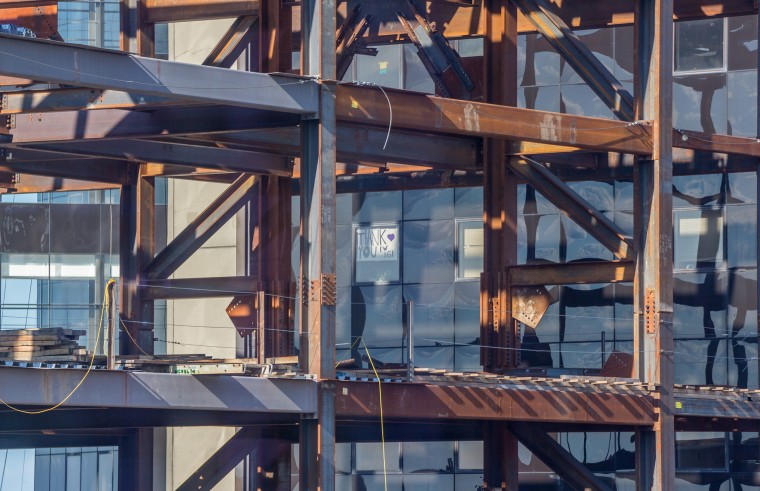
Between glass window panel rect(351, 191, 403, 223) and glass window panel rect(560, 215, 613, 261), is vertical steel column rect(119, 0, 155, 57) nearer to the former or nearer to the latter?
glass window panel rect(351, 191, 403, 223)

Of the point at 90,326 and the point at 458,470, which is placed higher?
the point at 90,326

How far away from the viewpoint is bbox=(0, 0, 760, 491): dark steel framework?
20969 mm

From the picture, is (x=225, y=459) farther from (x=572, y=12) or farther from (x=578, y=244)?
(x=578, y=244)

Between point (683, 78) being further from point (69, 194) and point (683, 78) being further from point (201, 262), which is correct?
point (69, 194)

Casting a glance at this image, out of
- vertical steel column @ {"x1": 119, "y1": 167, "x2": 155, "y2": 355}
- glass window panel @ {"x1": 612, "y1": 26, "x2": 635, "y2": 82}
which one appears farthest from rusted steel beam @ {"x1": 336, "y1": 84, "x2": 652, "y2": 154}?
glass window panel @ {"x1": 612, "y1": 26, "x2": 635, "y2": 82}

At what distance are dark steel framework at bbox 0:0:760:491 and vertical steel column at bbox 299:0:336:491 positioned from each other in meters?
0.04

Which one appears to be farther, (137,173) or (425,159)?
(137,173)

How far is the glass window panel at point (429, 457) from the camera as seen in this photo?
36.2 meters

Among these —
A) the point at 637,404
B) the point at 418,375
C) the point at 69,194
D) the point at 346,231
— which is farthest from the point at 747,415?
the point at 69,194

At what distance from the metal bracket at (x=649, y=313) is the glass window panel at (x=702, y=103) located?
37.7 feet

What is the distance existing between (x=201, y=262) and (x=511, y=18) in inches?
630

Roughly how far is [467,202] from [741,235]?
7.51 m

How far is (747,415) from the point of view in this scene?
25469 millimetres

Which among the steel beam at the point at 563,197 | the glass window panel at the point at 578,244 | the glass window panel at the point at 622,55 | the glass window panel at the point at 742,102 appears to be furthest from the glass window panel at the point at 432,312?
the steel beam at the point at 563,197
